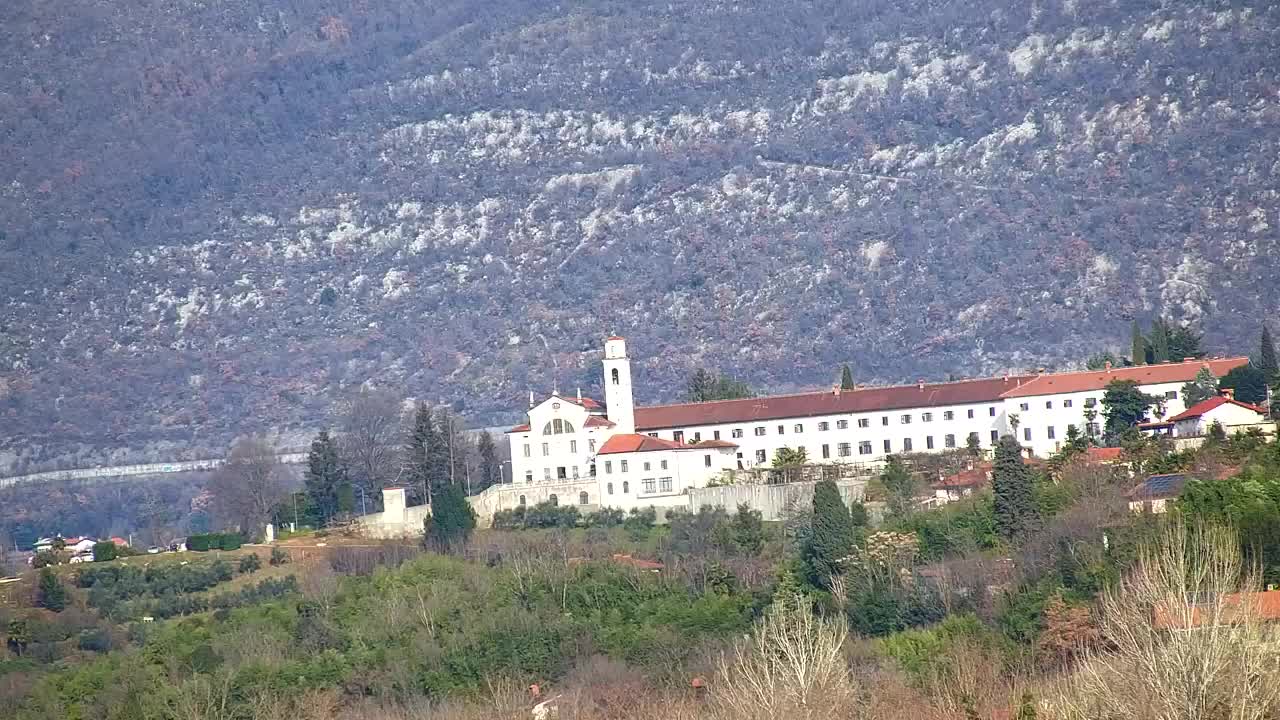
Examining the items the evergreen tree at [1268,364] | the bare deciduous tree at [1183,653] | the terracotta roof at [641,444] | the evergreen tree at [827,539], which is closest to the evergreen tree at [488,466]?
the terracotta roof at [641,444]

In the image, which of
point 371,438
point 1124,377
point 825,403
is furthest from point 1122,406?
point 371,438

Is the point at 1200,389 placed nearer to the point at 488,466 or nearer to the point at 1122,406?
the point at 1122,406

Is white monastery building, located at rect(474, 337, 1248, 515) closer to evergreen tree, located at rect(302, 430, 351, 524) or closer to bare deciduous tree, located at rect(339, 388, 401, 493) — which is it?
evergreen tree, located at rect(302, 430, 351, 524)

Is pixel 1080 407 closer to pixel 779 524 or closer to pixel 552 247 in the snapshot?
pixel 779 524

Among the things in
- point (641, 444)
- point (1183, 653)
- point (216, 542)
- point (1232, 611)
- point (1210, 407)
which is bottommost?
point (1183, 653)

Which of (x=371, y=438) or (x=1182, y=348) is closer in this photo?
(x=1182, y=348)

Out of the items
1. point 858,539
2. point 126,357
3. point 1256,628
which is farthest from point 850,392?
point 126,357

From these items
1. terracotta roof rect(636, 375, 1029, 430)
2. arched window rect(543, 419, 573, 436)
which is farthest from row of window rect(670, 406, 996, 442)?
arched window rect(543, 419, 573, 436)
